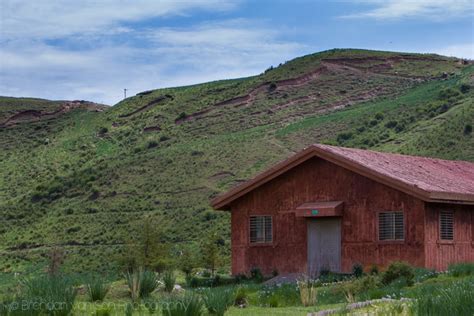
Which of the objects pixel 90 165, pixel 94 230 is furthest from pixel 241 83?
pixel 94 230

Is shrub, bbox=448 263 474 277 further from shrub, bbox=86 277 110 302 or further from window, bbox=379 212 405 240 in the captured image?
shrub, bbox=86 277 110 302

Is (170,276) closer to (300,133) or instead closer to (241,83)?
(300,133)

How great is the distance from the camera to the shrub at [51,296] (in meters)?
14.0

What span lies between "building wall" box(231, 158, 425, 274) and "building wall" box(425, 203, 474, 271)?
0.42 m

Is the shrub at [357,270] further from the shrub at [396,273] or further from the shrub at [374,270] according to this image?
the shrub at [396,273]

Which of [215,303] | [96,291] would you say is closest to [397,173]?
[96,291]

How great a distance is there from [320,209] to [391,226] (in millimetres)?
2255

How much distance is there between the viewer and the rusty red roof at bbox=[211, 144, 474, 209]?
2755cm

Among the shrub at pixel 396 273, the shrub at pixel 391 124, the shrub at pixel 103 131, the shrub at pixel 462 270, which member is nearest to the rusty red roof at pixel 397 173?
the shrub at pixel 462 270

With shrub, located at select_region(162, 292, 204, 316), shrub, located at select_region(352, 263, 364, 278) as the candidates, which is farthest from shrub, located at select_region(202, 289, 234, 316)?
shrub, located at select_region(352, 263, 364, 278)

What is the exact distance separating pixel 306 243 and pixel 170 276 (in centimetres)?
767

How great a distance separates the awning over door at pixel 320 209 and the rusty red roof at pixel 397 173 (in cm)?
124

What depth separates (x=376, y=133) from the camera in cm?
6994

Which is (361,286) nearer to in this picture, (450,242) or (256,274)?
(450,242)
